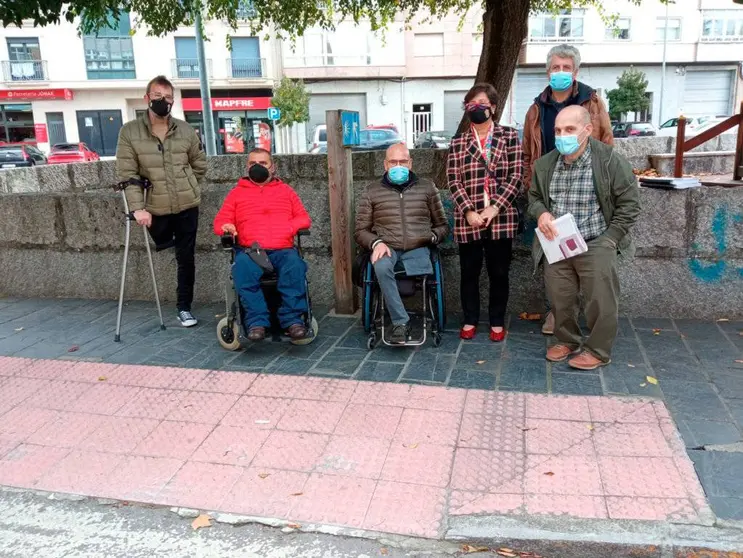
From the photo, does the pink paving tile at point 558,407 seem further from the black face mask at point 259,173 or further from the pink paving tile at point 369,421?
the black face mask at point 259,173

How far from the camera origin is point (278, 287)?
4.81m

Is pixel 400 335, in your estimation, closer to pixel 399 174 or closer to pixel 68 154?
pixel 399 174

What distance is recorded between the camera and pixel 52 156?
25.8 m

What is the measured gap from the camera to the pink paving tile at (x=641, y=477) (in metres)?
2.96

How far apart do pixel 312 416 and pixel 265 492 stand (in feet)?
2.51

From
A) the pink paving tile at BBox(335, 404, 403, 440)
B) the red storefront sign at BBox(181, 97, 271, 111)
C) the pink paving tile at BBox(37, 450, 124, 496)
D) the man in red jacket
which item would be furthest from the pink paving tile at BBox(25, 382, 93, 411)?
the red storefront sign at BBox(181, 97, 271, 111)

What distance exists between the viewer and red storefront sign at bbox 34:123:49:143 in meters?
35.0

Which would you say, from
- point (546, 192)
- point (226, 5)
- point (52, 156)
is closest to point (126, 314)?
point (226, 5)

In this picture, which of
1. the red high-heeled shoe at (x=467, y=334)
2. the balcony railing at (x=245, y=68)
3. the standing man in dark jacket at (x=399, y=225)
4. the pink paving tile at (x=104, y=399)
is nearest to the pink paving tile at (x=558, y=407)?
the red high-heeled shoe at (x=467, y=334)

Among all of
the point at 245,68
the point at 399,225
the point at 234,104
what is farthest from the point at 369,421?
the point at 245,68

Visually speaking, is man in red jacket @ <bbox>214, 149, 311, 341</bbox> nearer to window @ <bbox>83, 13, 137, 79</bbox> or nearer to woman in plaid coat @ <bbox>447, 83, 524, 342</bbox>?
woman in plaid coat @ <bbox>447, 83, 524, 342</bbox>

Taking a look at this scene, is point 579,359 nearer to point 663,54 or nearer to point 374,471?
point 374,471

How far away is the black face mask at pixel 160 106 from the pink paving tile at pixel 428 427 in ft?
10.2

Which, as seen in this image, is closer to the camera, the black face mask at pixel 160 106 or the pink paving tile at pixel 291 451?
the pink paving tile at pixel 291 451
